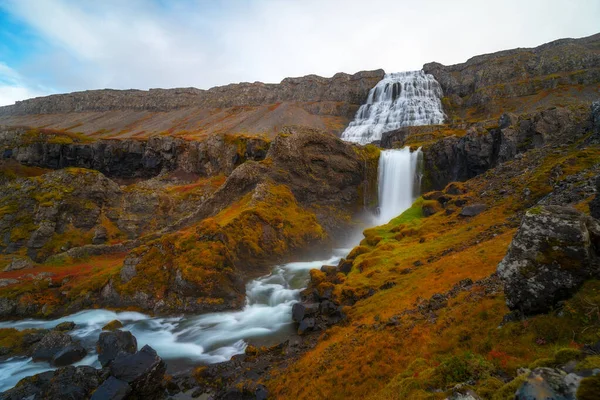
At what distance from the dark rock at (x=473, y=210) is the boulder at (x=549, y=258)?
19723 millimetres

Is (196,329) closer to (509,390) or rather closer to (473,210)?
(509,390)

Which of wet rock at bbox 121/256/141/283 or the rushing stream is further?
wet rock at bbox 121/256/141/283

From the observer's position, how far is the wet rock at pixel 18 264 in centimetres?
3747

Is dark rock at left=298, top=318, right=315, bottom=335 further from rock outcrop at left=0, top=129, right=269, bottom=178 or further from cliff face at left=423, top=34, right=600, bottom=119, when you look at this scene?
cliff face at left=423, top=34, right=600, bottom=119

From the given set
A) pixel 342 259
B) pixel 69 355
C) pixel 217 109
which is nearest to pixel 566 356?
pixel 69 355

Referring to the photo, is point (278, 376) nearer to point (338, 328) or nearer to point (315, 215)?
point (338, 328)

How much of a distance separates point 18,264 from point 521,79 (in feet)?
481

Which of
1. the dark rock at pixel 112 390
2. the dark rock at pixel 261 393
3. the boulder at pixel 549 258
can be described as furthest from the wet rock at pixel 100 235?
the boulder at pixel 549 258

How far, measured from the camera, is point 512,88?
109875 mm

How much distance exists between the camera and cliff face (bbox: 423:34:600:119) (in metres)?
98.5

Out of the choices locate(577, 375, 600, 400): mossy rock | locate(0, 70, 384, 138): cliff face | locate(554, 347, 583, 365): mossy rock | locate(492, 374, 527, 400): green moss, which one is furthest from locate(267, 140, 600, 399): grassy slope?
locate(0, 70, 384, 138): cliff face

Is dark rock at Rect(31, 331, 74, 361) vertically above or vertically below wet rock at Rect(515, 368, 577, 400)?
below

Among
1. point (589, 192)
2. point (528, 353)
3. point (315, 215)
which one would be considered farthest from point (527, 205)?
point (315, 215)

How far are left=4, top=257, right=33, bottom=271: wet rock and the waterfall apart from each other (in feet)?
163
